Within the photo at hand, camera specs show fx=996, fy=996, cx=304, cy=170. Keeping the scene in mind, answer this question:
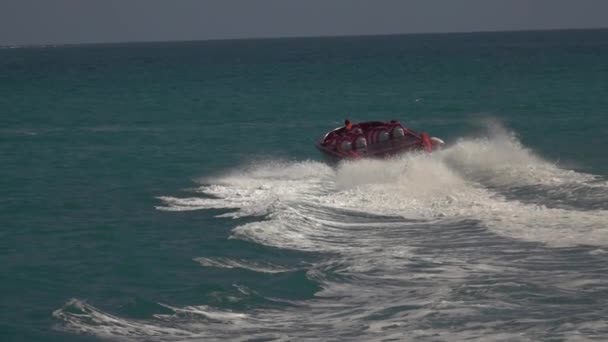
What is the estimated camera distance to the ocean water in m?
14.3

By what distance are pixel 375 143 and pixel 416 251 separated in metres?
10.6

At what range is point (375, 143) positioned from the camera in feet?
94.3

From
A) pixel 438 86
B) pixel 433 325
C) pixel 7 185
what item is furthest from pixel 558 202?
pixel 438 86

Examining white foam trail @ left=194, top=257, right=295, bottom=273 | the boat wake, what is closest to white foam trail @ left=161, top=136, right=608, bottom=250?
the boat wake

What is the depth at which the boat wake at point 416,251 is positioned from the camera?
13805mm

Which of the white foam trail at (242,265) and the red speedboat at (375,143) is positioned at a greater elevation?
the red speedboat at (375,143)

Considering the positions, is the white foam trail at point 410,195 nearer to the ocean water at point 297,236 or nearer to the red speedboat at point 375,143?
the ocean water at point 297,236

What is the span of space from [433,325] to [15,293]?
7.43m

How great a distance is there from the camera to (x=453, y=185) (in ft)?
85.6

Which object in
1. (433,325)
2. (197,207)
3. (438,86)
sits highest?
(438,86)

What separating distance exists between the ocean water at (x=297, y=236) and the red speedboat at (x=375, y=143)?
43cm

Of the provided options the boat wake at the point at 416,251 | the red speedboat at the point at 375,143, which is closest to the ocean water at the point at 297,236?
the boat wake at the point at 416,251

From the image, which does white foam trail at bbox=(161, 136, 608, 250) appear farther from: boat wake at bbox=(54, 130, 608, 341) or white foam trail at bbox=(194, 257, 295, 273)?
white foam trail at bbox=(194, 257, 295, 273)

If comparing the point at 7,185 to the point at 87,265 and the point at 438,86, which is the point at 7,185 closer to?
the point at 87,265
